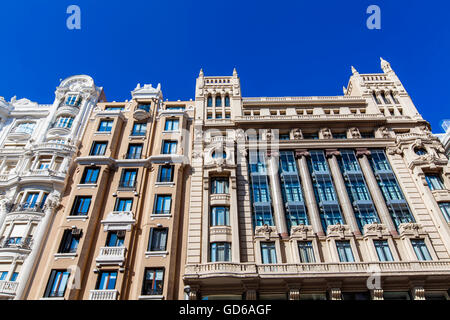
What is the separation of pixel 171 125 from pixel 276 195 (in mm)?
14536

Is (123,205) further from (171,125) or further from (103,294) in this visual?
(171,125)

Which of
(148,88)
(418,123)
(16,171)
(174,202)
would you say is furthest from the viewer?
(148,88)

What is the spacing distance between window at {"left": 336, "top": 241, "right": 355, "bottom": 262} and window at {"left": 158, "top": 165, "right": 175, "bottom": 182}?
1632cm

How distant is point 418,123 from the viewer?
3388 cm

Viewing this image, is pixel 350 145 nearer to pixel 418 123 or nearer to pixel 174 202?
pixel 418 123

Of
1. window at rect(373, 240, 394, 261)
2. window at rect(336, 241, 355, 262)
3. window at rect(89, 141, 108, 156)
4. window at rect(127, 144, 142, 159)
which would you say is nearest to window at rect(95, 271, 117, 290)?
window at rect(127, 144, 142, 159)

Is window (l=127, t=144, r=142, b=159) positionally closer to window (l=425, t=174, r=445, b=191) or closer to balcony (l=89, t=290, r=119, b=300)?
balcony (l=89, t=290, r=119, b=300)

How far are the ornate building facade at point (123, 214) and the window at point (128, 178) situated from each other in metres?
0.10

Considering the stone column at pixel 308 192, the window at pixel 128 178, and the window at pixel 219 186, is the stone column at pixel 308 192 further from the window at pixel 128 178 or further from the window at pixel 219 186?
the window at pixel 128 178

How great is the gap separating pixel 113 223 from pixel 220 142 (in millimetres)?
13218

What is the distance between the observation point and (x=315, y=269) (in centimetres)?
2212

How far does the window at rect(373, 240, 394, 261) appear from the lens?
79.2ft

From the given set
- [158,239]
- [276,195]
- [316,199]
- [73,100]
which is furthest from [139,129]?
[316,199]

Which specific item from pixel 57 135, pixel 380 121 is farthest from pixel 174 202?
pixel 380 121
